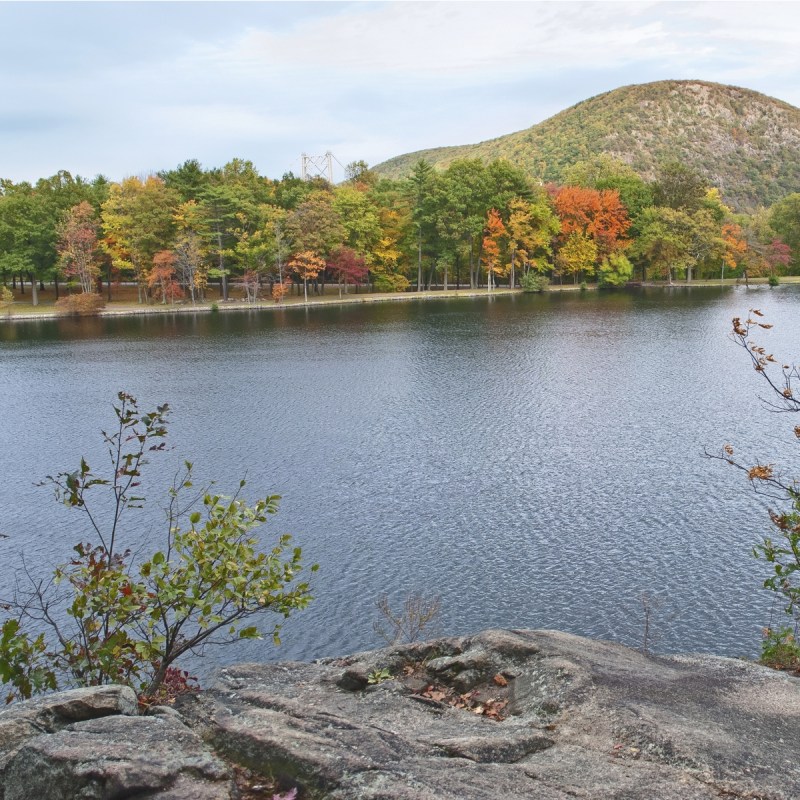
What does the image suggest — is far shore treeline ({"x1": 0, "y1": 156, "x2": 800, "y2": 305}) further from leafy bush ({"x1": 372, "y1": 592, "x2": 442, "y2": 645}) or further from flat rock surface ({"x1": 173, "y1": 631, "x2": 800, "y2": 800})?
flat rock surface ({"x1": 173, "y1": 631, "x2": 800, "y2": 800})

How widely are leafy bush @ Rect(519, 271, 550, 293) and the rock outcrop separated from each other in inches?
2757

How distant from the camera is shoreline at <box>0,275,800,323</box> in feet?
209

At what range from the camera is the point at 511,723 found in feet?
18.7

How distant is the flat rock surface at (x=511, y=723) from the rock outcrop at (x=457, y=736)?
1cm

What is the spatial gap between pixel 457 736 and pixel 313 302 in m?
66.0

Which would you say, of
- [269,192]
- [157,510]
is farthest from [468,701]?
[269,192]

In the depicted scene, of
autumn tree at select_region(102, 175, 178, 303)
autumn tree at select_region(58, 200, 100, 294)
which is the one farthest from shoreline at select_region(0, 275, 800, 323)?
autumn tree at select_region(102, 175, 178, 303)

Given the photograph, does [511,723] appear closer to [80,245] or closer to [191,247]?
[191,247]

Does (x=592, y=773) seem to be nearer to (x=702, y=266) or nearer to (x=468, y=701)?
(x=468, y=701)

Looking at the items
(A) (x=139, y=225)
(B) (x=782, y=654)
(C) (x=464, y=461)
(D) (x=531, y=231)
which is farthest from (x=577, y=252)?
(B) (x=782, y=654)

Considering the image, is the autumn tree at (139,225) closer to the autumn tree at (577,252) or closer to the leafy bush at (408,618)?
the autumn tree at (577,252)

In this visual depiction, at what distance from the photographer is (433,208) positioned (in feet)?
234

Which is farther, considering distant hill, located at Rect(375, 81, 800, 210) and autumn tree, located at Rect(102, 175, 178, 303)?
distant hill, located at Rect(375, 81, 800, 210)

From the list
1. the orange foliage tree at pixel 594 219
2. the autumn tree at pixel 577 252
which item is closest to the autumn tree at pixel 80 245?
the autumn tree at pixel 577 252
